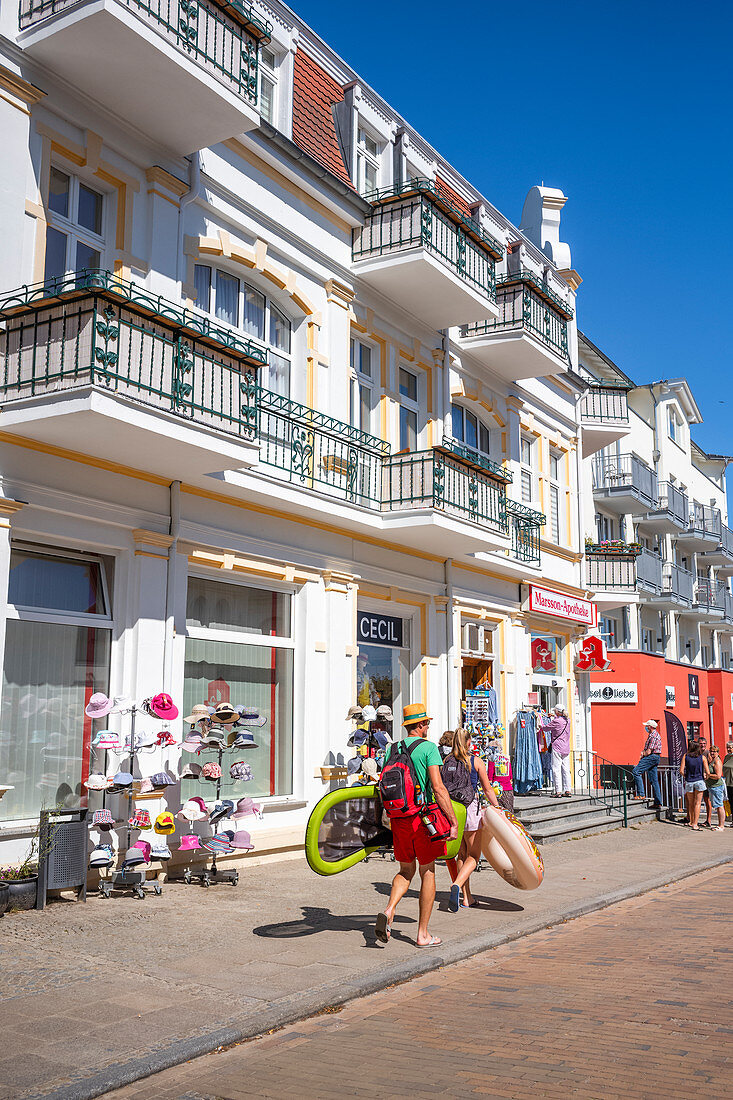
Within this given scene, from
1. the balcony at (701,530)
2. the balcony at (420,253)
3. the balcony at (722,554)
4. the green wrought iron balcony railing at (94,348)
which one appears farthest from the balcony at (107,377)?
the balcony at (722,554)

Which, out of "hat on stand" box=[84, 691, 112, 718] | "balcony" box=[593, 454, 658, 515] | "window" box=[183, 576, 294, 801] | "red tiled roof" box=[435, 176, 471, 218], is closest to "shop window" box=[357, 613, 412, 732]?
A: "window" box=[183, 576, 294, 801]

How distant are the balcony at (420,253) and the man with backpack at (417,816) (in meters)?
9.29

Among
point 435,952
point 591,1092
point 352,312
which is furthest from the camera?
point 352,312

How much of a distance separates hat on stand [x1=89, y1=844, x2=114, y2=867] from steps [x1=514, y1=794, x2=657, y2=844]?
8096 millimetres

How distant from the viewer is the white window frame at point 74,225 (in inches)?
425

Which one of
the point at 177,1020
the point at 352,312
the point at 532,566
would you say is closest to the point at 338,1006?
the point at 177,1020

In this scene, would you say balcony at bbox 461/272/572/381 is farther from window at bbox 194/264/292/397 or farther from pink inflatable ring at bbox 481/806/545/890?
pink inflatable ring at bbox 481/806/545/890

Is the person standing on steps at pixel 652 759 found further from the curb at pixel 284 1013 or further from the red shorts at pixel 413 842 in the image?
the red shorts at pixel 413 842

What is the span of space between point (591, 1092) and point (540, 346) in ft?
51.4

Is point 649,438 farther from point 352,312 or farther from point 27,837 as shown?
point 27,837

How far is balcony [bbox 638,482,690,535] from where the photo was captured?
127 feet

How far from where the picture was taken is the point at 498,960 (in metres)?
7.86

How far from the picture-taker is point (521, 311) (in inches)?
734

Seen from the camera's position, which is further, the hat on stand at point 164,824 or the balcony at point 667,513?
the balcony at point 667,513
